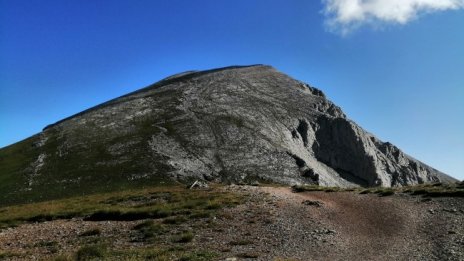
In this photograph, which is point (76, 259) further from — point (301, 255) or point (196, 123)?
point (196, 123)

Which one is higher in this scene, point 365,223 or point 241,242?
point 365,223

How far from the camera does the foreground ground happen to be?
27.1 m

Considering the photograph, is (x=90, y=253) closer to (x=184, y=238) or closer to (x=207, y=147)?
(x=184, y=238)

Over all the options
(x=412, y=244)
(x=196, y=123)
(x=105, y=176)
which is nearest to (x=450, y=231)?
(x=412, y=244)

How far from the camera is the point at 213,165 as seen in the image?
3728 inches

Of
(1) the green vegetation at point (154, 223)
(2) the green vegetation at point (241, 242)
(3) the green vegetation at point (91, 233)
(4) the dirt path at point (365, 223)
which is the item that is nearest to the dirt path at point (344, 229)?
(4) the dirt path at point (365, 223)

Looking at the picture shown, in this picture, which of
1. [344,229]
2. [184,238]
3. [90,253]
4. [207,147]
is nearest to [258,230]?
[184,238]

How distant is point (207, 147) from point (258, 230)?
70.5 meters

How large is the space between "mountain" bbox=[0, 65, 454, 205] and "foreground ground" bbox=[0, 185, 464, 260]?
39.7 metres

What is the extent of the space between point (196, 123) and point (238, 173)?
31.4 m

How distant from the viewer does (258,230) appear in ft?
111

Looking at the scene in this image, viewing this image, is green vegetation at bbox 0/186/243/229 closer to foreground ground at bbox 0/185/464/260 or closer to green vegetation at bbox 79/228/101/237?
foreground ground at bbox 0/185/464/260

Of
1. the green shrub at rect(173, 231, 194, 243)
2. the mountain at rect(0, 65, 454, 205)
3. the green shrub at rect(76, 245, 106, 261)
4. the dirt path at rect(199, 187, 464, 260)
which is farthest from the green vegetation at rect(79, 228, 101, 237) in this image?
the mountain at rect(0, 65, 454, 205)

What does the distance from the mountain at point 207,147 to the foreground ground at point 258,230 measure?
39707mm
